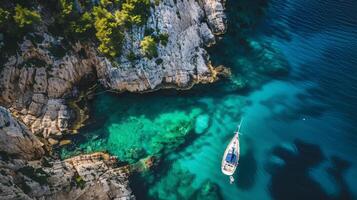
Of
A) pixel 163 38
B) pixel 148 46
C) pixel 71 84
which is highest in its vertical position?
pixel 163 38

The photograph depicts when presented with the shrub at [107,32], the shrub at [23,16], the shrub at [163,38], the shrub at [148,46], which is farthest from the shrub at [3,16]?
the shrub at [163,38]

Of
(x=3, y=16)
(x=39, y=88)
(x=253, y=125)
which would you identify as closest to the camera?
(x=3, y=16)

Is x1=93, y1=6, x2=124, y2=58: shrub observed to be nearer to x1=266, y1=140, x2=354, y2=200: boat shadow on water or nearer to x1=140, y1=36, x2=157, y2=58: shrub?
x1=140, y1=36, x2=157, y2=58: shrub

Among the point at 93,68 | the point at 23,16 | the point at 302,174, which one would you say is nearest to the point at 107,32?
the point at 93,68

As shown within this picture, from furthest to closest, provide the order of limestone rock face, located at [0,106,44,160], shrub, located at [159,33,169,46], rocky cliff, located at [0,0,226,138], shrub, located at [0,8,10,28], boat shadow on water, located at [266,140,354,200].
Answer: shrub, located at [159,33,169,46] → rocky cliff, located at [0,0,226,138] → boat shadow on water, located at [266,140,354,200] → shrub, located at [0,8,10,28] → limestone rock face, located at [0,106,44,160]

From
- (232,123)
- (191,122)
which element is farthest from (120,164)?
(232,123)

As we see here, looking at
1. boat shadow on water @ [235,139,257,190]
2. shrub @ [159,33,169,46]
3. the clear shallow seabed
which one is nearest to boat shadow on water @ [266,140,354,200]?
the clear shallow seabed

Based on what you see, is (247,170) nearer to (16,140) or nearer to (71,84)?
(71,84)

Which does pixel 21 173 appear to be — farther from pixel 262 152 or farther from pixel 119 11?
pixel 262 152
